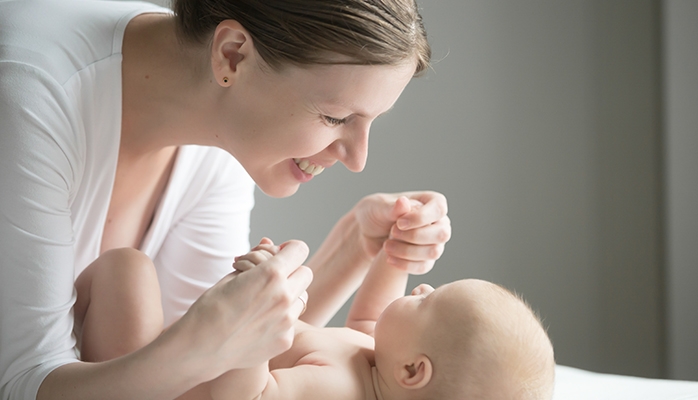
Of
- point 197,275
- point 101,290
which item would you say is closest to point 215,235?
point 197,275

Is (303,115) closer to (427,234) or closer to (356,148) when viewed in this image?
(356,148)

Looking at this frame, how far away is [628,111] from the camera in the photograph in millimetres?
2615

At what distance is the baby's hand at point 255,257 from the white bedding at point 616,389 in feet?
2.28

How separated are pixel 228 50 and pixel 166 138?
310 mm

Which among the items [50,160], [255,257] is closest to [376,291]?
[255,257]

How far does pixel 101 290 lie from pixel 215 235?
1.76ft

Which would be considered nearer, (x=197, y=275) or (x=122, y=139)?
(x=122, y=139)

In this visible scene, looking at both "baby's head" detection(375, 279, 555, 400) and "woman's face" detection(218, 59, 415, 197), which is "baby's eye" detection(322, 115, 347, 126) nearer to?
"woman's face" detection(218, 59, 415, 197)

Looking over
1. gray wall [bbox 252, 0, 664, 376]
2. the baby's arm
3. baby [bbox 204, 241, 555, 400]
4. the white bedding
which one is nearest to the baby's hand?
baby [bbox 204, 241, 555, 400]

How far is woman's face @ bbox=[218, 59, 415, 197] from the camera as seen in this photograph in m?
1.18

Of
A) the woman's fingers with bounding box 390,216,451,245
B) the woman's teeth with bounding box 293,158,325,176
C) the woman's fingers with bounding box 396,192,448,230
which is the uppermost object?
the woman's teeth with bounding box 293,158,325,176

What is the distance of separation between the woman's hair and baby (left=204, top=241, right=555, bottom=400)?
34 centimetres

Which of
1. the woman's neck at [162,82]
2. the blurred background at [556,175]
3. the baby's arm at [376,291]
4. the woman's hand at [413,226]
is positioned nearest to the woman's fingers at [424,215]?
the woman's hand at [413,226]

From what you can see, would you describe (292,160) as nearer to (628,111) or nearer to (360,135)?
(360,135)
